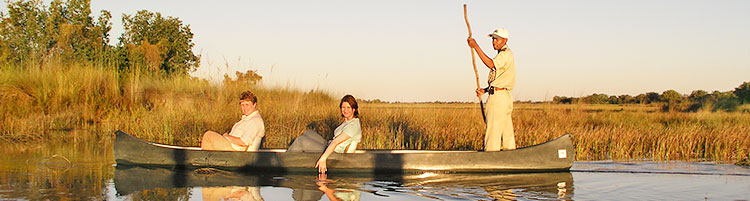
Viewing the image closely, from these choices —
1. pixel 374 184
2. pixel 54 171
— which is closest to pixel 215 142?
pixel 54 171

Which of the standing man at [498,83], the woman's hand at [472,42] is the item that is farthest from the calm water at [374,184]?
the woman's hand at [472,42]

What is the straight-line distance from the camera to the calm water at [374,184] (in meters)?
7.22

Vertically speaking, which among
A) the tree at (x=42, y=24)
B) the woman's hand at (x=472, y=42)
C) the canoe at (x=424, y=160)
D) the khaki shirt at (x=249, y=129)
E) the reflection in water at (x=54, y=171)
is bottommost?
the reflection in water at (x=54, y=171)

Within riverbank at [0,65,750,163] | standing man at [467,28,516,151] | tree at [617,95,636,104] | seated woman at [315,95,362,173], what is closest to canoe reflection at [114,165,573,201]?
seated woman at [315,95,362,173]

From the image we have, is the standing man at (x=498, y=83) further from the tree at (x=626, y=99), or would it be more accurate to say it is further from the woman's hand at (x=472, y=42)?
the tree at (x=626, y=99)

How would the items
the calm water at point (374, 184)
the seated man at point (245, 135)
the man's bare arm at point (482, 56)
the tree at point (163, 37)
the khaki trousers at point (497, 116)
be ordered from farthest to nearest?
1. the tree at point (163, 37)
2. the seated man at point (245, 135)
3. the khaki trousers at point (497, 116)
4. the man's bare arm at point (482, 56)
5. the calm water at point (374, 184)

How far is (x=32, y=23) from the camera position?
33250 mm

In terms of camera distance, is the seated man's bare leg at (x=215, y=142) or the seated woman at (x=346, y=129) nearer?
the seated woman at (x=346, y=129)

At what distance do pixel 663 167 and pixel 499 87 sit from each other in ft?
8.48

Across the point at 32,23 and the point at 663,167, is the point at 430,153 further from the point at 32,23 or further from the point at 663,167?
the point at 32,23

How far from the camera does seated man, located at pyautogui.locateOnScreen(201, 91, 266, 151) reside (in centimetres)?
912

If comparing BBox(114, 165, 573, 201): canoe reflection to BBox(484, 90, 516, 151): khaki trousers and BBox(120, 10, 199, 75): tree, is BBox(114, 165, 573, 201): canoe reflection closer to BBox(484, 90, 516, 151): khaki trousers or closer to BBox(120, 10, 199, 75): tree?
BBox(484, 90, 516, 151): khaki trousers

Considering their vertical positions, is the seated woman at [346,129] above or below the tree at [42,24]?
below

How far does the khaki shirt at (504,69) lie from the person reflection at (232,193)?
301cm
